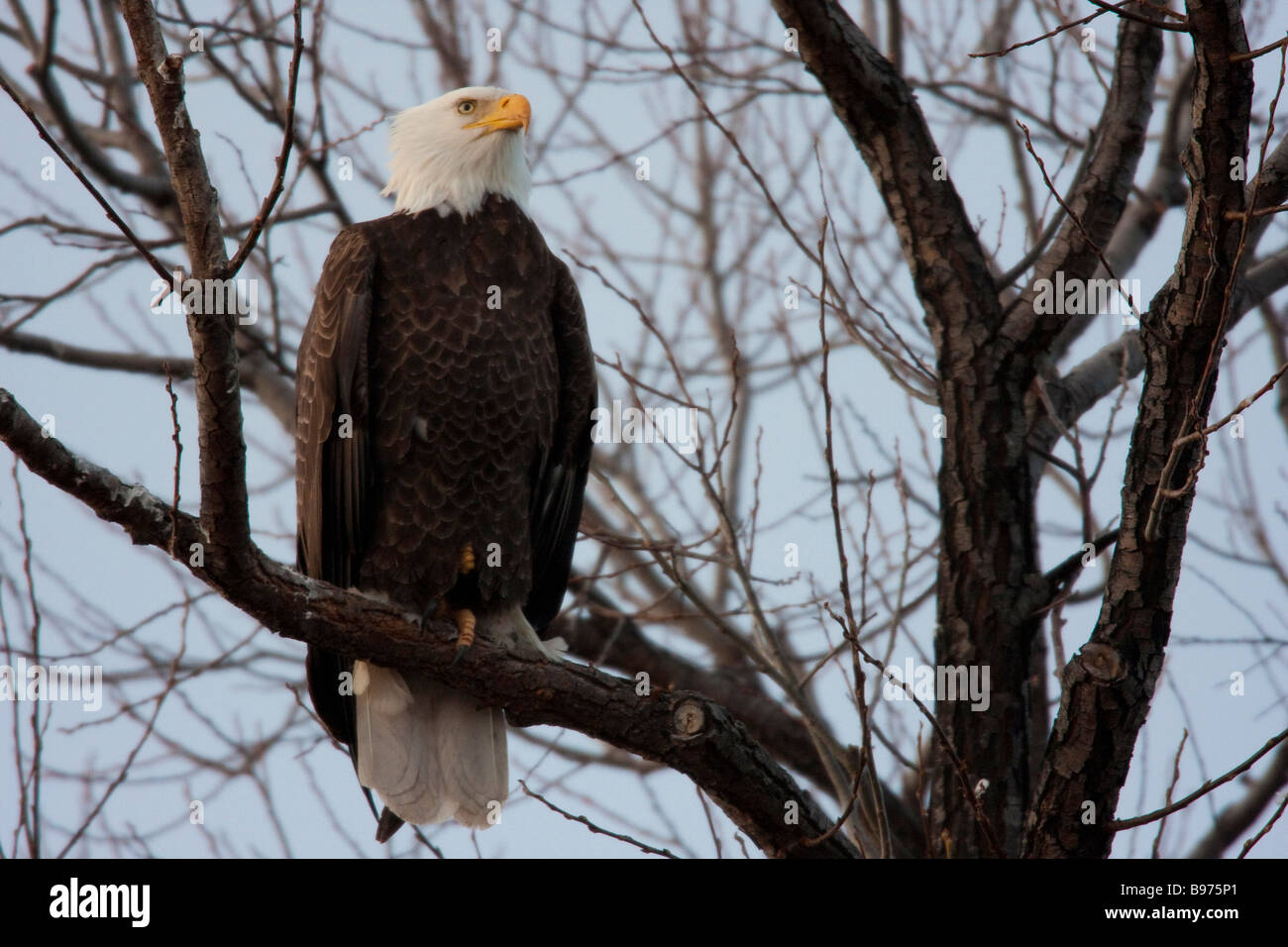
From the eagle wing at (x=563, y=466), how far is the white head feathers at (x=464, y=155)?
38cm

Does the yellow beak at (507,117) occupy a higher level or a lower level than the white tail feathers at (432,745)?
higher

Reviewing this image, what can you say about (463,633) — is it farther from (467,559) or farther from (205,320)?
(205,320)

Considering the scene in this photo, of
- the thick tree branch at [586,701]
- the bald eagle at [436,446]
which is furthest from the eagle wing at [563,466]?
the thick tree branch at [586,701]

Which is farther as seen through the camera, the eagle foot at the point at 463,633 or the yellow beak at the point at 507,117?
the yellow beak at the point at 507,117

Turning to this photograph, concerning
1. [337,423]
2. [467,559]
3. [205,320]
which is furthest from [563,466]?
[205,320]

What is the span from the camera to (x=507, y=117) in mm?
4828

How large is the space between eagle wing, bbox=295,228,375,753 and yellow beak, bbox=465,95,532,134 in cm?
74

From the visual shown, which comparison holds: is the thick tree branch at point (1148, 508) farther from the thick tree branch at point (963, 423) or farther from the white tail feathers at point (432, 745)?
the white tail feathers at point (432, 745)

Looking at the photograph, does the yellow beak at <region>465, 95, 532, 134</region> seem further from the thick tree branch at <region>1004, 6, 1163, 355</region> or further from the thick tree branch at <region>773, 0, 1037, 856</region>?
the thick tree branch at <region>1004, 6, 1163, 355</region>

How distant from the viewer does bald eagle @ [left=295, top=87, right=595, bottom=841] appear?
4.18 m

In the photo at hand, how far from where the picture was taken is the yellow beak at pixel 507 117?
4.80 m

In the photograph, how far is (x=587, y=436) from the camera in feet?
15.4

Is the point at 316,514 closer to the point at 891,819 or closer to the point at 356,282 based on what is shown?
the point at 356,282
